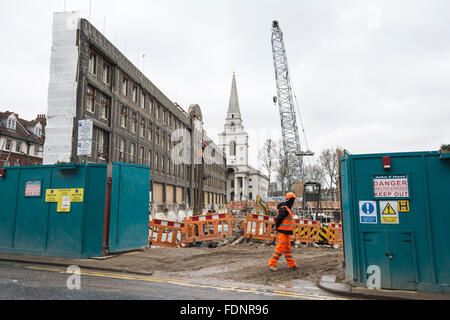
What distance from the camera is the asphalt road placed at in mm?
5613

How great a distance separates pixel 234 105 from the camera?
12125cm

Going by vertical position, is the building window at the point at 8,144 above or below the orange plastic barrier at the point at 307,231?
above

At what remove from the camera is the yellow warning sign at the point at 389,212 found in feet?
21.7

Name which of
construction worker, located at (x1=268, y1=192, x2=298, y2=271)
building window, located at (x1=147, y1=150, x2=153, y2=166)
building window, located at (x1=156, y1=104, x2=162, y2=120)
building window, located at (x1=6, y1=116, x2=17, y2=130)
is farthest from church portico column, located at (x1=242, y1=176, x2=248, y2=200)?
construction worker, located at (x1=268, y1=192, x2=298, y2=271)

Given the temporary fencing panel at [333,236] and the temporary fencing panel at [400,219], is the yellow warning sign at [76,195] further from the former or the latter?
the temporary fencing panel at [333,236]

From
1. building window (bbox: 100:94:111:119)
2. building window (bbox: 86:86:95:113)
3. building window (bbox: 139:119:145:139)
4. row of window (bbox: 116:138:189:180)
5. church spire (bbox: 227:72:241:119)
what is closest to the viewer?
building window (bbox: 86:86:95:113)

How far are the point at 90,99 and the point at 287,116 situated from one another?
36.8 m

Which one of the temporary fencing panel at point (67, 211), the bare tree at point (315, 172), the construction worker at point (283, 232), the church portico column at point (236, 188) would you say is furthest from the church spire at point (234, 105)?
the construction worker at point (283, 232)

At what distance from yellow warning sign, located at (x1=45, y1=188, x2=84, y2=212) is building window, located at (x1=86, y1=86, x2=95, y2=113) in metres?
15.6

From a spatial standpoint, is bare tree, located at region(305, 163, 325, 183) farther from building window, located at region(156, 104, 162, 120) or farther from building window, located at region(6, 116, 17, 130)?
building window, located at region(6, 116, 17, 130)

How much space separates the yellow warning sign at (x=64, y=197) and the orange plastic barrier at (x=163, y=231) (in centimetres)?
451

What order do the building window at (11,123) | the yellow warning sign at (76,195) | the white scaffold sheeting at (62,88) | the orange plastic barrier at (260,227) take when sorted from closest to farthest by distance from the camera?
1. the yellow warning sign at (76,195)
2. the orange plastic barrier at (260,227)
3. the white scaffold sheeting at (62,88)
4. the building window at (11,123)

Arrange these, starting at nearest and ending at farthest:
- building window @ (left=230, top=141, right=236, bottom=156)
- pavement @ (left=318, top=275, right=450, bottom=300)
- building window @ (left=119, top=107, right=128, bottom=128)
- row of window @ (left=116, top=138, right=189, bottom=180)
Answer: pavement @ (left=318, top=275, right=450, bottom=300), building window @ (left=119, top=107, right=128, bottom=128), row of window @ (left=116, top=138, right=189, bottom=180), building window @ (left=230, top=141, right=236, bottom=156)

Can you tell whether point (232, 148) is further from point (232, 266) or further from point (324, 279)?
point (324, 279)
